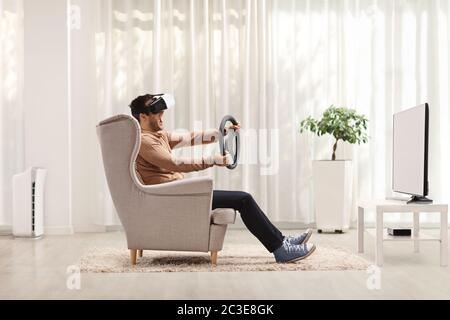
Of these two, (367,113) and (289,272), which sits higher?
(367,113)

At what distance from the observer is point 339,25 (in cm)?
678

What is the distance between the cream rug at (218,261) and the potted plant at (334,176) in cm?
124

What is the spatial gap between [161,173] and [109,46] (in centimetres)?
253

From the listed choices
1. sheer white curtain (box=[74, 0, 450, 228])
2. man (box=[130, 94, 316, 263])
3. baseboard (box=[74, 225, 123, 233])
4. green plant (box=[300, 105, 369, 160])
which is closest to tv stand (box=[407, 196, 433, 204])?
man (box=[130, 94, 316, 263])

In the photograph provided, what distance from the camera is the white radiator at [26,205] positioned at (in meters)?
6.16

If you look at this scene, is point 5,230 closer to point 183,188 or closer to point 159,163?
point 159,163

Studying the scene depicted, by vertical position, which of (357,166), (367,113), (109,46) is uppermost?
(109,46)

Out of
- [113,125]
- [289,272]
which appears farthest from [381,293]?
[113,125]

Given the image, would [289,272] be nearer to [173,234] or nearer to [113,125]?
[173,234]

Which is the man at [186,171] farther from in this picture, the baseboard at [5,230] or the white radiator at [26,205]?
the baseboard at [5,230]

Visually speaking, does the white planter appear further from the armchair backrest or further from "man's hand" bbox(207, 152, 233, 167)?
the armchair backrest

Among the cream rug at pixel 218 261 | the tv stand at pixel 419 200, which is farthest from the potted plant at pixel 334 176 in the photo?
the tv stand at pixel 419 200

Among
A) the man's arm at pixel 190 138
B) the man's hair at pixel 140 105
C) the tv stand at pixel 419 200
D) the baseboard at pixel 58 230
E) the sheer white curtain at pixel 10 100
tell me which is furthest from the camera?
the sheer white curtain at pixel 10 100
